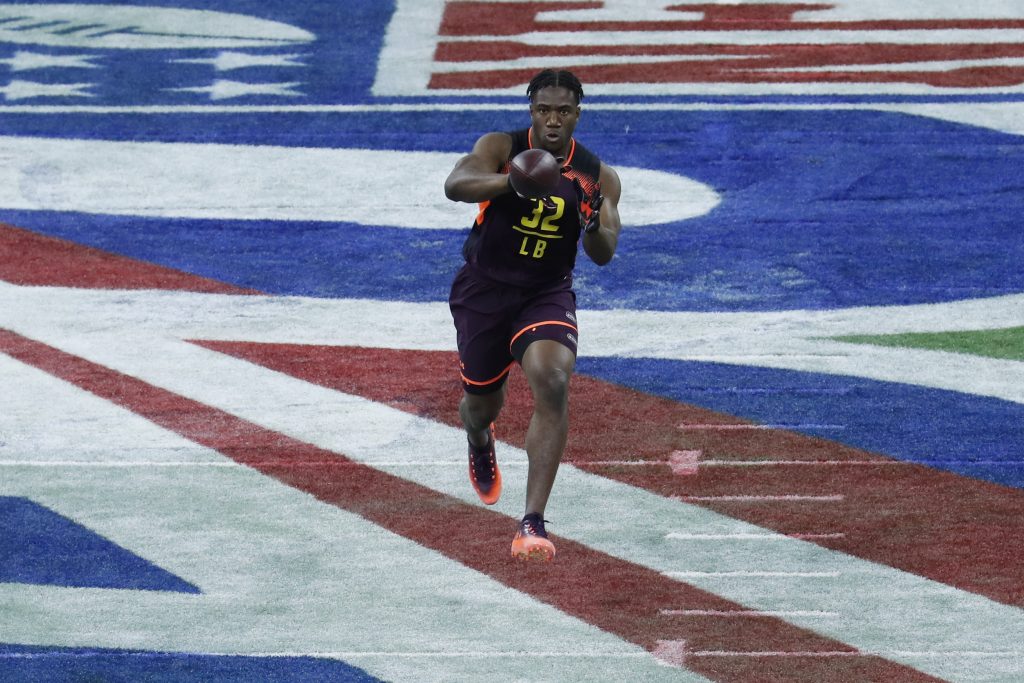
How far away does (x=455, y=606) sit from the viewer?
5965mm

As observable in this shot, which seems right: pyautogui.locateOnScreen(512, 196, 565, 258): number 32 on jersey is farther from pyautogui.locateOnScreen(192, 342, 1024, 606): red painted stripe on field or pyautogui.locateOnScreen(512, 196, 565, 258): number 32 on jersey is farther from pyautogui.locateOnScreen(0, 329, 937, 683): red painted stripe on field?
pyautogui.locateOnScreen(192, 342, 1024, 606): red painted stripe on field

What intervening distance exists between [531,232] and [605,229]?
382 mm

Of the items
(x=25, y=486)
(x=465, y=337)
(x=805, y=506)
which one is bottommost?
(x=25, y=486)

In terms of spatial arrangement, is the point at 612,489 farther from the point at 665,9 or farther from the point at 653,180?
the point at 665,9

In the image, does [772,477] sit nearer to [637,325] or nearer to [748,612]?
[748,612]

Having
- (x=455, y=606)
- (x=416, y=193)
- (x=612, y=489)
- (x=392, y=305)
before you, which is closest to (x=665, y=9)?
(x=416, y=193)

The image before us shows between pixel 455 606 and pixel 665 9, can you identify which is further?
pixel 665 9

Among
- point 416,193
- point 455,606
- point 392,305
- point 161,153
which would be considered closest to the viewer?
point 455,606

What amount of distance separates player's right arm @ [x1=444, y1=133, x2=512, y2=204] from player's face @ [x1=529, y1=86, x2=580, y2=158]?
7.4 inches

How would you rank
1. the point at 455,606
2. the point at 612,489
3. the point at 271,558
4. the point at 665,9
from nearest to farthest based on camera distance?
the point at 455,606 → the point at 271,558 → the point at 612,489 → the point at 665,9

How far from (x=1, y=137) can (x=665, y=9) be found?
20.4 feet

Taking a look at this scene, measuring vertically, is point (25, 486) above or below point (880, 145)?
below

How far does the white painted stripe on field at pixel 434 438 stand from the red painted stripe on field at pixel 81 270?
15 centimetres

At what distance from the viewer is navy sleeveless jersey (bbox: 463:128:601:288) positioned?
6000 mm
